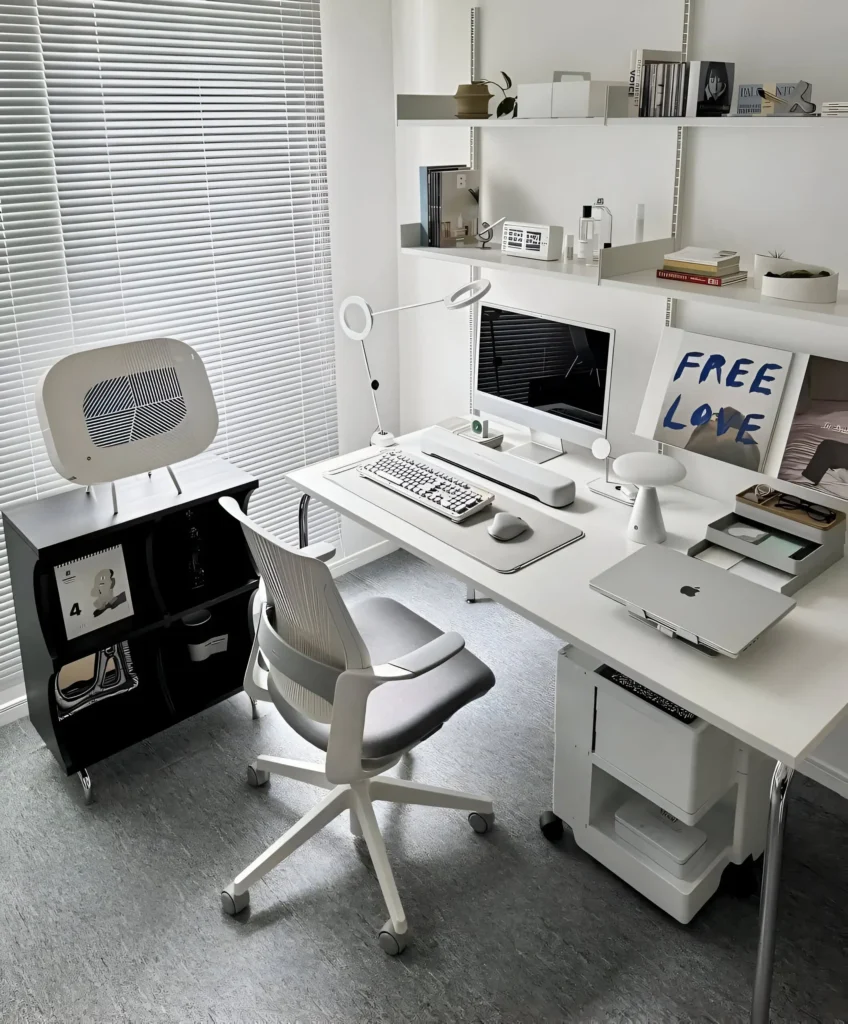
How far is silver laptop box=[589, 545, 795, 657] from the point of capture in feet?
5.85

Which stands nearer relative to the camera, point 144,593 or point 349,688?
point 349,688

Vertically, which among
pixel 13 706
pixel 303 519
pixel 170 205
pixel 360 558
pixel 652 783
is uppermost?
pixel 170 205

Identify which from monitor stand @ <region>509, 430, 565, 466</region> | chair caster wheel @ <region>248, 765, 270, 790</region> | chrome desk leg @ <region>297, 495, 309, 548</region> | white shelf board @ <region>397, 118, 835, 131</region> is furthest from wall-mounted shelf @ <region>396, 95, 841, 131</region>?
chair caster wheel @ <region>248, 765, 270, 790</region>

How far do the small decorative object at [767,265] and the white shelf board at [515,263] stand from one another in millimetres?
378

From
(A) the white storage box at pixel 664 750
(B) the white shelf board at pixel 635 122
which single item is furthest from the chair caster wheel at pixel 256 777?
(B) the white shelf board at pixel 635 122

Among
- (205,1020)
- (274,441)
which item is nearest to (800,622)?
(205,1020)

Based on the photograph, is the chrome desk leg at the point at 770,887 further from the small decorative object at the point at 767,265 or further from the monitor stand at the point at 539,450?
the monitor stand at the point at 539,450

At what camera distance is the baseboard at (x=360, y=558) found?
12.1 feet

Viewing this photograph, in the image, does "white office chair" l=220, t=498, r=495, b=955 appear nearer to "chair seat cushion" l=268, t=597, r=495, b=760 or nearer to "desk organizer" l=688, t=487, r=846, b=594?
"chair seat cushion" l=268, t=597, r=495, b=760

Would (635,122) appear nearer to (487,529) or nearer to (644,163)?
(644,163)

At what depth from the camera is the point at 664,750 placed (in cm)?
200

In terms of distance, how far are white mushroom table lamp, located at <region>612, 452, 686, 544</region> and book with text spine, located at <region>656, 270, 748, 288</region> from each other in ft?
1.39

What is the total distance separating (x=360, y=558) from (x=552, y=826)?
164 cm

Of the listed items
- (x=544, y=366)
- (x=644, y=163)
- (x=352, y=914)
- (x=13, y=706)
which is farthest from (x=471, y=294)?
(x=13, y=706)
